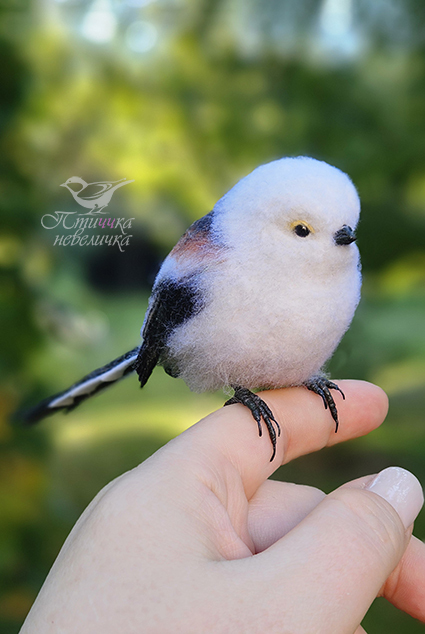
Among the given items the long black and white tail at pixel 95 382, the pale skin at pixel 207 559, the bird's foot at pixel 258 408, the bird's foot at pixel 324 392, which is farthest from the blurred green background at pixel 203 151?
the pale skin at pixel 207 559

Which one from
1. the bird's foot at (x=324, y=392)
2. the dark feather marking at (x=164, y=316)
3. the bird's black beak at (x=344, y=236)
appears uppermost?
the bird's black beak at (x=344, y=236)

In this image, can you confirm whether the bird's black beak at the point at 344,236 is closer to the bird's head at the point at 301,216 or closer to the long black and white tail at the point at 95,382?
the bird's head at the point at 301,216

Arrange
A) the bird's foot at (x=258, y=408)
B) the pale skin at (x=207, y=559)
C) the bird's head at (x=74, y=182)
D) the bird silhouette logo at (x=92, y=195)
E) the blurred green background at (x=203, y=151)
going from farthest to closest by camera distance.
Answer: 1. the blurred green background at (x=203, y=151)
2. the bird's head at (x=74, y=182)
3. the bird silhouette logo at (x=92, y=195)
4. the bird's foot at (x=258, y=408)
5. the pale skin at (x=207, y=559)

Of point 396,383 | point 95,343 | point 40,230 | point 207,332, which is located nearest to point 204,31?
point 40,230

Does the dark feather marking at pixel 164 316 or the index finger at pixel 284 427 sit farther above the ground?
the dark feather marking at pixel 164 316

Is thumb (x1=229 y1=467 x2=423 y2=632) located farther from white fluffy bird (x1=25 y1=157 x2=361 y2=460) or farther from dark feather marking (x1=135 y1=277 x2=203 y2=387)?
dark feather marking (x1=135 y1=277 x2=203 y2=387)

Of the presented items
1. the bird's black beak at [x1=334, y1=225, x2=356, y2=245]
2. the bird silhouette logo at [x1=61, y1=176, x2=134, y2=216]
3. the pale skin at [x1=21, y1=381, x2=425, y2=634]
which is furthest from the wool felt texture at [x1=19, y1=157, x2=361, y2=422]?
the bird silhouette logo at [x1=61, y1=176, x2=134, y2=216]

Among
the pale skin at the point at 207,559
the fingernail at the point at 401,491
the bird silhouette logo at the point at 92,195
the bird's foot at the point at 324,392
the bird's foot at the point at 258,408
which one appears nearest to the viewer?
the pale skin at the point at 207,559

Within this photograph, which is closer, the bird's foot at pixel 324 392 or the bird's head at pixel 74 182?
the bird's foot at pixel 324 392
